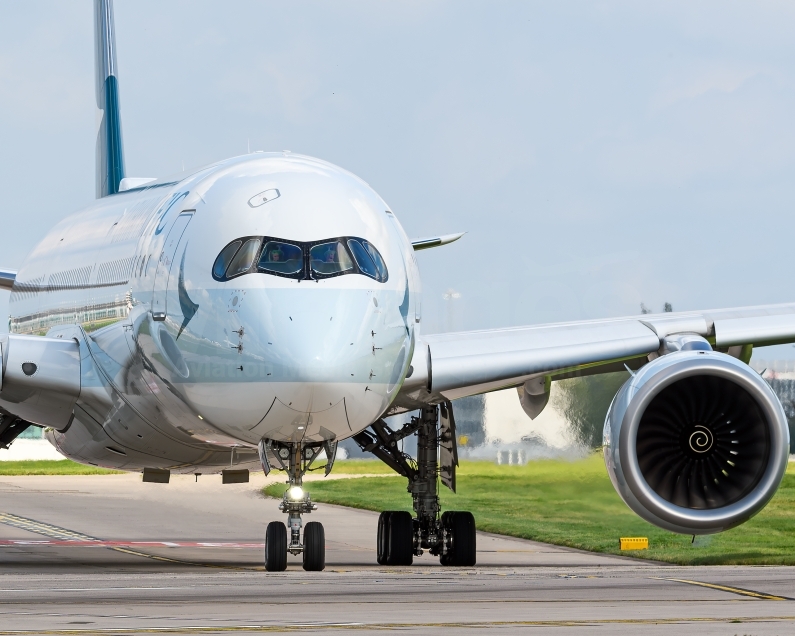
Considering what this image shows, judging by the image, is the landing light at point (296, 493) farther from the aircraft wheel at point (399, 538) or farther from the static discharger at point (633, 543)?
the static discharger at point (633, 543)

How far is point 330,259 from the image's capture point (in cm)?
1455

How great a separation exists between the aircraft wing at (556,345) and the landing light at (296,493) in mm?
2099

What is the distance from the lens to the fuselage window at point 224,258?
14.6m

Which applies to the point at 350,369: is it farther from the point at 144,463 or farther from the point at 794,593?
the point at 144,463

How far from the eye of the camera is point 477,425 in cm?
2483

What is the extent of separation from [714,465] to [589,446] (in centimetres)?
474

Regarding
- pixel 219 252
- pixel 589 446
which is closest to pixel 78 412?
pixel 219 252

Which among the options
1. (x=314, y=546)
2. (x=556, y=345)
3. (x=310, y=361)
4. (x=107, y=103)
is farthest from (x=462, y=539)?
(x=107, y=103)

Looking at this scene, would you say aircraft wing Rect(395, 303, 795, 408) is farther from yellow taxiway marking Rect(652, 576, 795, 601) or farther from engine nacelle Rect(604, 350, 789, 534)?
yellow taxiway marking Rect(652, 576, 795, 601)

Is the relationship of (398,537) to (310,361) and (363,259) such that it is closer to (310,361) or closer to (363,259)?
(363,259)

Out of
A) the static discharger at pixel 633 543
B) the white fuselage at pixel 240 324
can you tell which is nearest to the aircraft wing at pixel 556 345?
the white fuselage at pixel 240 324

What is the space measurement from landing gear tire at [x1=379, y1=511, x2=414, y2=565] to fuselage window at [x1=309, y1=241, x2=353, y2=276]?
5092 mm

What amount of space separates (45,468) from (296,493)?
33547 millimetres

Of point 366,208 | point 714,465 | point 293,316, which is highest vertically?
point 366,208
